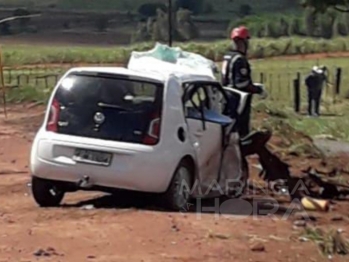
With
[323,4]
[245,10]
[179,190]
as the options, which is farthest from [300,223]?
[245,10]

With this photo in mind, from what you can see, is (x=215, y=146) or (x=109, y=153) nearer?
(x=109, y=153)

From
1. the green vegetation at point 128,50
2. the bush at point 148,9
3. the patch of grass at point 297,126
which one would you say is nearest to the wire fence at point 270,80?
the green vegetation at point 128,50

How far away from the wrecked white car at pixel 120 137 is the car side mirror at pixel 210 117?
0.03 meters

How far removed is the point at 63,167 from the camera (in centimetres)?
1157

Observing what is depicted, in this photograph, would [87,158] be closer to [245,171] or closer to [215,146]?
[215,146]

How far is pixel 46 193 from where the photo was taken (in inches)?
474

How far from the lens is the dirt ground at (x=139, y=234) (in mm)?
9094

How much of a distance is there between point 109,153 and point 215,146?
5.58 ft

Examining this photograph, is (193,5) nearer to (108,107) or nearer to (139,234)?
(108,107)

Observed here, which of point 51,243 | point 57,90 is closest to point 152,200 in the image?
point 57,90

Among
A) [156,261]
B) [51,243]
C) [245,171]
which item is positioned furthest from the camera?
[245,171]

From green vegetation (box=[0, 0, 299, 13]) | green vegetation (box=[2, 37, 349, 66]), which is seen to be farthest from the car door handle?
green vegetation (box=[0, 0, 299, 13])

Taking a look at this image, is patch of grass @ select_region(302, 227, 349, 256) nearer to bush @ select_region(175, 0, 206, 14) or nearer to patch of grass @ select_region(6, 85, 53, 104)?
patch of grass @ select_region(6, 85, 53, 104)

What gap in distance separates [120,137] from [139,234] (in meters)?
1.77
